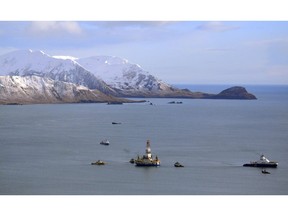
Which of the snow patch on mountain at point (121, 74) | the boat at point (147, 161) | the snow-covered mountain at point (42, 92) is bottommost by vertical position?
the boat at point (147, 161)

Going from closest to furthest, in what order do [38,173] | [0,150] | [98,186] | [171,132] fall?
1. [98,186]
2. [38,173]
3. [0,150]
4. [171,132]

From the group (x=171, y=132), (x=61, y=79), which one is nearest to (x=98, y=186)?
(x=171, y=132)

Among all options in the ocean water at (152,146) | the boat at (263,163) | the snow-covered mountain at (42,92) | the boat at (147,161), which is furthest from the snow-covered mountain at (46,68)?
the boat at (263,163)

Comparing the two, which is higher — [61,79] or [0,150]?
[61,79]

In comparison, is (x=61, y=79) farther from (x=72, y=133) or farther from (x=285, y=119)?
(x=285, y=119)

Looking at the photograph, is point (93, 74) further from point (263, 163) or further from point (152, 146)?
point (263, 163)

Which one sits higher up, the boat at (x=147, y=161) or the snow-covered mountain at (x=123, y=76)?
the snow-covered mountain at (x=123, y=76)

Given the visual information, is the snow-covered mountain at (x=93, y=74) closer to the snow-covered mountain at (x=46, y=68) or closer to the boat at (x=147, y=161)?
the snow-covered mountain at (x=46, y=68)
